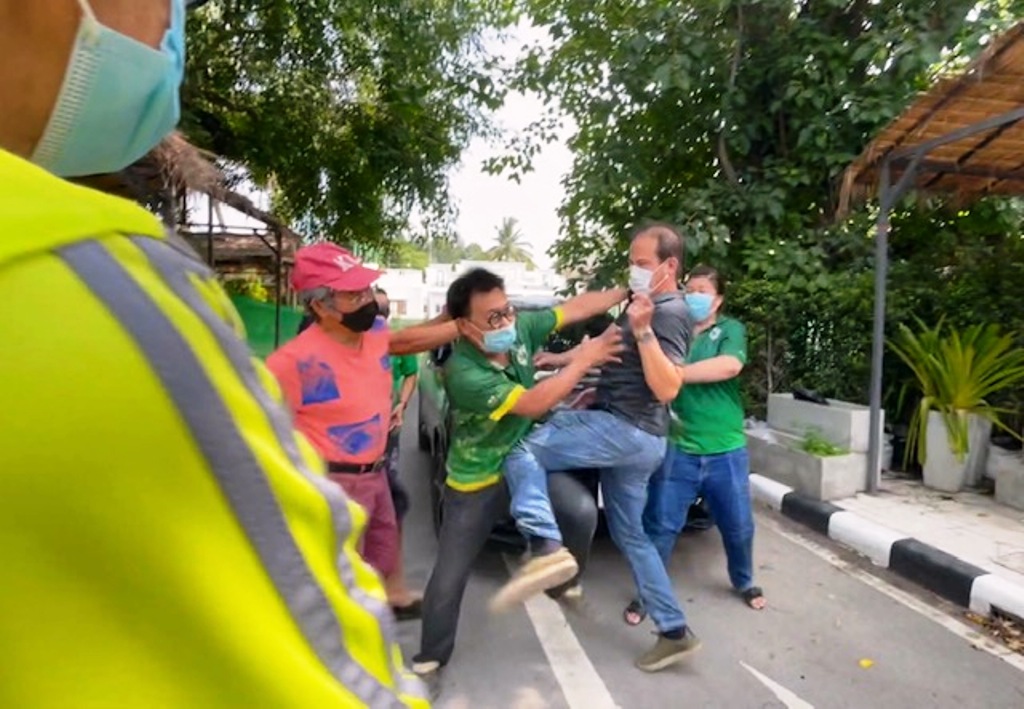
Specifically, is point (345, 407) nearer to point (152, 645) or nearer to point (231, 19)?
point (152, 645)

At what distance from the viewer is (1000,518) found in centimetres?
517

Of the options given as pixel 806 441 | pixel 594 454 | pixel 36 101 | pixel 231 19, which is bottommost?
pixel 806 441

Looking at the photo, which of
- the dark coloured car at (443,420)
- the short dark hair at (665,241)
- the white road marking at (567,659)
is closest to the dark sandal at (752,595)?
the dark coloured car at (443,420)

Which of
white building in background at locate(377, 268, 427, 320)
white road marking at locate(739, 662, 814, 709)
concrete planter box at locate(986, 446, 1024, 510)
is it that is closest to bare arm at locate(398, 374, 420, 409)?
white road marking at locate(739, 662, 814, 709)

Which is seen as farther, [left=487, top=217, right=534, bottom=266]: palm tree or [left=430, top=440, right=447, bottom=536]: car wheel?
[left=487, top=217, right=534, bottom=266]: palm tree

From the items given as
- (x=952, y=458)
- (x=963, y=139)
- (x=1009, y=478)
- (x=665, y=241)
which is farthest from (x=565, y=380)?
(x=952, y=458)

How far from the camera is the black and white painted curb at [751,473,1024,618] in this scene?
12.8 ft

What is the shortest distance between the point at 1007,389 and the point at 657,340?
A: 423cm

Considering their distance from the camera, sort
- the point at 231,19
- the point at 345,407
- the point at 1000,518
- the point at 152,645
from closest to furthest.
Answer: the point at 152,645 < the point at 345,407 < the point at 1000,518 < the point at 231,19

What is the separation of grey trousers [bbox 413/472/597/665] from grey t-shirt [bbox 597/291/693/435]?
0.40 m

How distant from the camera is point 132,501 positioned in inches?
17.2

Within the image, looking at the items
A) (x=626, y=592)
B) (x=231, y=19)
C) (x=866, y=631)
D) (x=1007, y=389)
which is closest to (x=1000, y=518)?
(x=1007, y=389)

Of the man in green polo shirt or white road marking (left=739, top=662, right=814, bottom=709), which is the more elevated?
the man in green polo shirt

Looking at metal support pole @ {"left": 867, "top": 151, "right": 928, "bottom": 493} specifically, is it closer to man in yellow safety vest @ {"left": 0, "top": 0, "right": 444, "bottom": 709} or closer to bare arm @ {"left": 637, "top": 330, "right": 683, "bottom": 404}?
bare arm @ {"left": 637, "top": 330, "right": 683, "bottom": 404}
